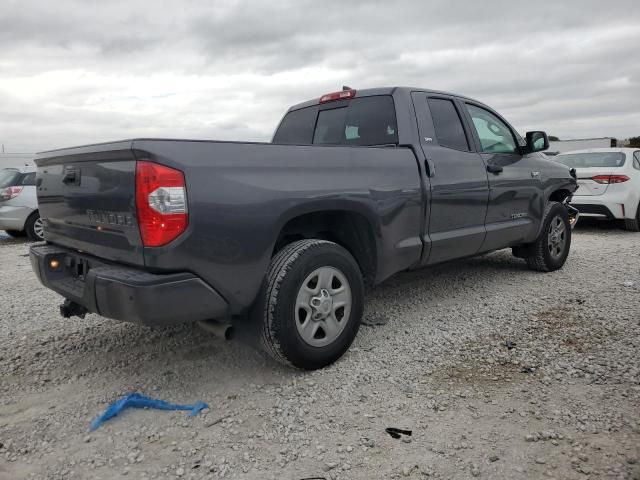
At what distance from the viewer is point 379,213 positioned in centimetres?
346

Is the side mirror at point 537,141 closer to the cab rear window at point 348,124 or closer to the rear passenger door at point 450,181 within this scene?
the rear passenger door at point 450,181

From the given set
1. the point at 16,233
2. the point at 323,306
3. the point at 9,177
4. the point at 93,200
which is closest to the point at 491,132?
the point at 323,306

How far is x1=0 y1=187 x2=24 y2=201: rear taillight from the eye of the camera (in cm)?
923

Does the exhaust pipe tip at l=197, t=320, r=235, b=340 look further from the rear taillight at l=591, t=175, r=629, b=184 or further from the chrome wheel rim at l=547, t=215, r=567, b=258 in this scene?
the rear taillight at l=591, t=175, r=629, b=184

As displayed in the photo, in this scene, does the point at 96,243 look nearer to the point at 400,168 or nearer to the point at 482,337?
the point at 400,168

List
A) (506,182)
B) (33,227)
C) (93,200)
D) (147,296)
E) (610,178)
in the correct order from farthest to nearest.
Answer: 1. (33,227)
2. (610,178)
3. (506,182)
4. (93,200)
5. (147,296)

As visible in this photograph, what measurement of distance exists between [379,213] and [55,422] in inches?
89.3

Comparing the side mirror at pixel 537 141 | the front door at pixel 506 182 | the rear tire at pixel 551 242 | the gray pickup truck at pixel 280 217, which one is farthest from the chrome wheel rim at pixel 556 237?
the gray pickup truck at pixel 280 217

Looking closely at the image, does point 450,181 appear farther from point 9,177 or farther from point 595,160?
point 9,177

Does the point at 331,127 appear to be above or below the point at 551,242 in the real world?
above

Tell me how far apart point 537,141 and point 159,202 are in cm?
401

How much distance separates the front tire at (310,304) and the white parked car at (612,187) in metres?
7.11

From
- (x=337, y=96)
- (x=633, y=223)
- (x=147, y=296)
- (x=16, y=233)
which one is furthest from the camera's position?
(x=16, y=233)

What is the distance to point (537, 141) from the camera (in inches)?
201
